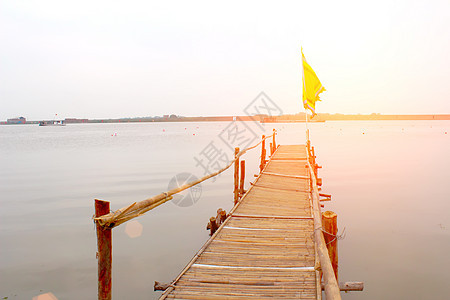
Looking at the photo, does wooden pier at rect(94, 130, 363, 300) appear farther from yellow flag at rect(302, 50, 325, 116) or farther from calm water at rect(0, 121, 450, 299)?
yellow flag at rect(302, 50, 325, 116)

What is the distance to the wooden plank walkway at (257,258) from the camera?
456cm

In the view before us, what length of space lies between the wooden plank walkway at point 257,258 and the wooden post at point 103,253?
3.21 ft

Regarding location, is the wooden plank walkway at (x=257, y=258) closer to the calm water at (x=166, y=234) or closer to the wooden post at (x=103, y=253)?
the wooden post at (x=103, y=253)

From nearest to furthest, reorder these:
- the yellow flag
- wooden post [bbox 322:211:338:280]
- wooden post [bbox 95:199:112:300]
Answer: wooden post [bbox 95:199:112:300] < wooden post [bbox 322:211:338:280] < the yellow flag

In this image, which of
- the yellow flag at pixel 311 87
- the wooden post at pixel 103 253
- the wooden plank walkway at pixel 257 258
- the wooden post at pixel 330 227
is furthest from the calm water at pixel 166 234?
the yellow flag at pixel 311 87

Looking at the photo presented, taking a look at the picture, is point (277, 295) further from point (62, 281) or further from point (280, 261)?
point (62, 281)

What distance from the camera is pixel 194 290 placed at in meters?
4.57

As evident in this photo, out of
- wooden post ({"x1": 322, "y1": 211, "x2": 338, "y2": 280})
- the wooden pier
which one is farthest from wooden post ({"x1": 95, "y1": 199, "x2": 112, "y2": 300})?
wooden post ({"x1": 322, "y1": 211, "x2": 338, "y2": 280})

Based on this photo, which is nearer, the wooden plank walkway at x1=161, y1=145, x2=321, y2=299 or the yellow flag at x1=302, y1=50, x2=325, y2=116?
the wooden plank walkway at x1=161, y1=145, x2=321, y2=299

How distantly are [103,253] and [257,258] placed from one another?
2.92m

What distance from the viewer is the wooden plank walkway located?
456 cm

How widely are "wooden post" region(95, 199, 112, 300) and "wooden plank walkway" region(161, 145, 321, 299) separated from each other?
0.98 meters

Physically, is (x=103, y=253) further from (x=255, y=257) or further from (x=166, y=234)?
(x=166, y=234)

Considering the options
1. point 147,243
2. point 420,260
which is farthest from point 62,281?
point 420,260
